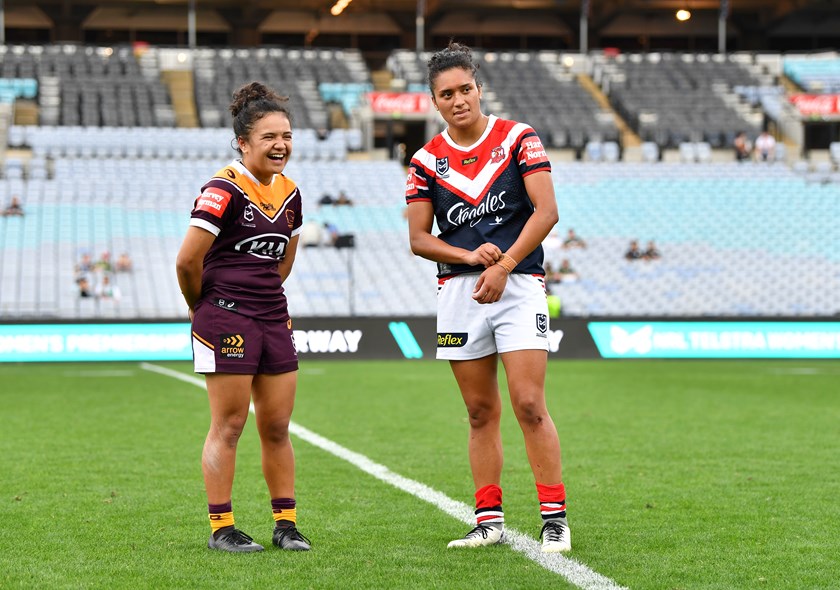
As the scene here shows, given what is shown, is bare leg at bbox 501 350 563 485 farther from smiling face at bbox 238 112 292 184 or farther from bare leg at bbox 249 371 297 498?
smiling face at bbox 238 112 292 184

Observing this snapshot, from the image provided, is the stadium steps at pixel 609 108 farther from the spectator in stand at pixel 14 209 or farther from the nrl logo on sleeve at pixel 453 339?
the nrl logo on sleeve at pixel 453 339

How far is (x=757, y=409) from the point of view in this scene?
42.3ft

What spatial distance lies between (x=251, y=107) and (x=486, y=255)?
118 centimetres

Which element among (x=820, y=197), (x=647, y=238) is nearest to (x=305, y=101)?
(x=647, y=238)

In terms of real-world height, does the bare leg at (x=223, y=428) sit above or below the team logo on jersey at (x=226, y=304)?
below

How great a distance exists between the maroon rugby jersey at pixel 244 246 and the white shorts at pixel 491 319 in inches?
29.3

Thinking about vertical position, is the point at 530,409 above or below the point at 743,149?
below

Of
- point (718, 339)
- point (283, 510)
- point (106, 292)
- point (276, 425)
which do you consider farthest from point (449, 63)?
point (106, 292)

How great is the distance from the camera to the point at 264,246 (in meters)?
5.32

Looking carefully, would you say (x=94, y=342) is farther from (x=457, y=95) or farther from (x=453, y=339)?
(x=457, y=95)

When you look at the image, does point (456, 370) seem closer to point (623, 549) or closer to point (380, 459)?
point (623, 549)

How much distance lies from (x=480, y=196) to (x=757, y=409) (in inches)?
327

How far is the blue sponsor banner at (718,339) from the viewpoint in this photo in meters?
20.9

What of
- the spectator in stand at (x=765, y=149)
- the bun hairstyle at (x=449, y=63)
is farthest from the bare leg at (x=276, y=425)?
the spectator in stand at (x=765, y=149)
